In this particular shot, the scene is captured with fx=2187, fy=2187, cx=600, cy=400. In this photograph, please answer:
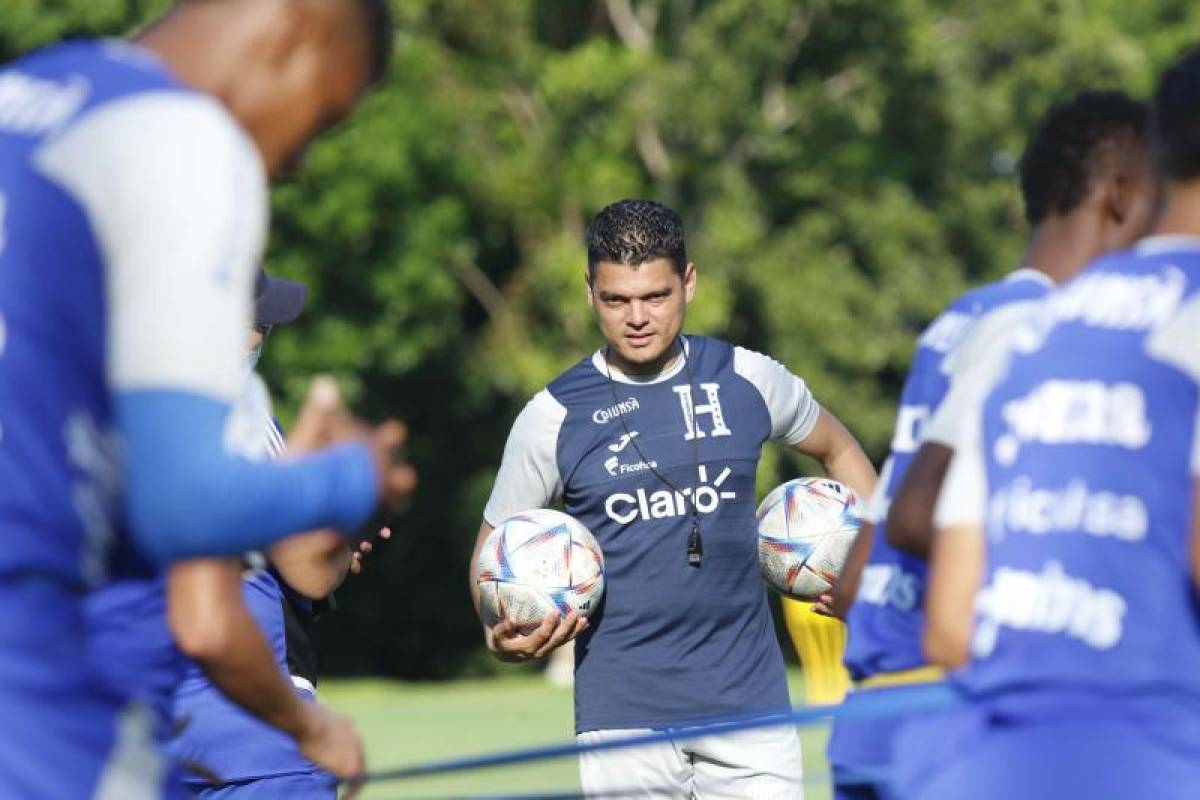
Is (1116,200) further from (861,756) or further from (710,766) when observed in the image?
(710,766)

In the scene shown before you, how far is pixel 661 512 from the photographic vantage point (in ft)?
25.2

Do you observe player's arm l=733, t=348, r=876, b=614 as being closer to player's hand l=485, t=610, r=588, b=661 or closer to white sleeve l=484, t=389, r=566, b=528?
white sleeve l=484, t=389, r=566, b=528

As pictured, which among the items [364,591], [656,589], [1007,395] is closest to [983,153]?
[364,591]

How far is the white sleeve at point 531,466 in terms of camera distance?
25.7ft

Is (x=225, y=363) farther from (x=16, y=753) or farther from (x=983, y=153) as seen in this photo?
(x=983, y=153)

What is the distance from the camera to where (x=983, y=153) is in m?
30.9

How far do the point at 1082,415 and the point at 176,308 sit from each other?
1500mm

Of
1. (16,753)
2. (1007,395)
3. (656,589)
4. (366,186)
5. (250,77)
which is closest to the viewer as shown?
(16,753)

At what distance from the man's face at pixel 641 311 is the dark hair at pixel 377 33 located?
167 inches

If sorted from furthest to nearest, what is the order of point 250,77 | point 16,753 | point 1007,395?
point 1007,395
point 250,77
point 16,753

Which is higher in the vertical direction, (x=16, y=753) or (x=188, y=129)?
(x=188, y=129)

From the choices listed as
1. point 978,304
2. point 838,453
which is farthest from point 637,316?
point 978,304

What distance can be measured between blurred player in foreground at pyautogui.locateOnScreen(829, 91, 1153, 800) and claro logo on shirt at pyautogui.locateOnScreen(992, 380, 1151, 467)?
2.35 ft

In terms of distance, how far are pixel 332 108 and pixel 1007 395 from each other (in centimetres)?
125
